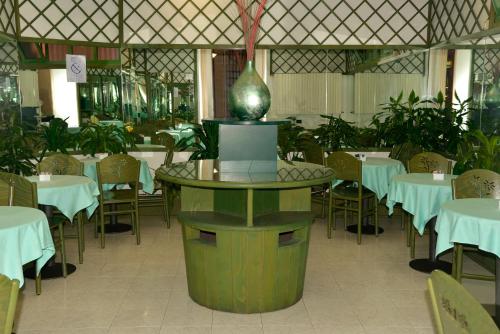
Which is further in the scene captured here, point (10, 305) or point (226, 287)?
point (226, 287)

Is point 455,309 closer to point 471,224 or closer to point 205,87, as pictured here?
point 471,224

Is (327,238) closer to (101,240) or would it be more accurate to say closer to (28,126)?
(101,240)

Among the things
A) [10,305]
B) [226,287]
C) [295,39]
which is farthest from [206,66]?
[10,305]

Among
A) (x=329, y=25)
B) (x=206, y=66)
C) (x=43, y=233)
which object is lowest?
(x=43, y=233)

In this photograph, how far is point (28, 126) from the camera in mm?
6004

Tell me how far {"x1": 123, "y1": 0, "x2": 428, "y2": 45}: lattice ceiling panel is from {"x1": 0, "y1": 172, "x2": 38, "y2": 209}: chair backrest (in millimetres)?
3429

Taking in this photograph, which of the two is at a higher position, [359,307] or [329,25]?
[329,25]

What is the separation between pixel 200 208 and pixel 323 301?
99 cm

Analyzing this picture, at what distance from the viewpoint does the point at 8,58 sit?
5.72 meters

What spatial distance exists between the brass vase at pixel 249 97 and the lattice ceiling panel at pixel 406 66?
3717 mm

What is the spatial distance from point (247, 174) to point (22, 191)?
1513 millimetres

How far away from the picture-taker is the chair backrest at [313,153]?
567 centimetres

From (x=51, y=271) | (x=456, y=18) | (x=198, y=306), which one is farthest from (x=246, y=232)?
(x=456, y=18)

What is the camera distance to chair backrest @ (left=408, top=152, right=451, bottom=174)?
4633 millimetres
